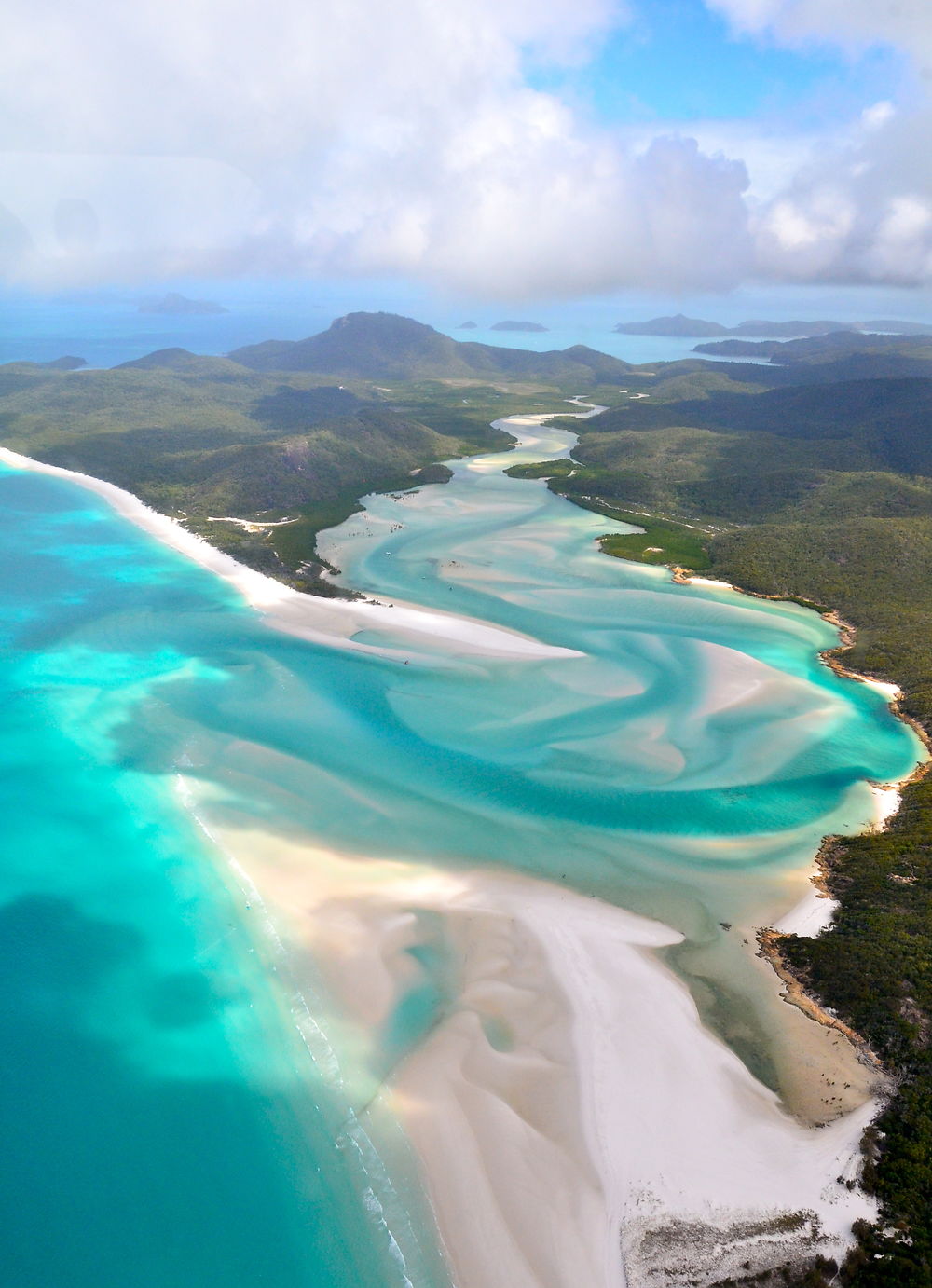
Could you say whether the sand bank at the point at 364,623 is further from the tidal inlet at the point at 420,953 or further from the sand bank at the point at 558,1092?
the sand bank at the point at 558,1092

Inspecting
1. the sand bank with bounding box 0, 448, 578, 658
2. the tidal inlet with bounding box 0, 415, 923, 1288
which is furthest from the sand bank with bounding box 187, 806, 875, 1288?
the sand bank with bounding box 0, 448, 578, 658

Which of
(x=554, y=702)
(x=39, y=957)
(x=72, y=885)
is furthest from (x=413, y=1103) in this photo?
(x=554, y=702)

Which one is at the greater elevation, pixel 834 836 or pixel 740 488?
pixel 740 488

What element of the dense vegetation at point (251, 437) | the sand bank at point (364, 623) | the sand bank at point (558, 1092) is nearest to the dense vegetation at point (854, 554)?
the sand bank at point (558, 1092)

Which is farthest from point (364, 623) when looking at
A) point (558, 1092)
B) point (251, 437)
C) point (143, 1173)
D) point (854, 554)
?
point (251, 437)

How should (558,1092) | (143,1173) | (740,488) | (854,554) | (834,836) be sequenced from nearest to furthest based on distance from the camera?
(143,1173), (558,1092), (834,836), (854,554), (740,488)

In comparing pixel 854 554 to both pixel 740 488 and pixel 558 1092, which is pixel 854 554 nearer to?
pixel 740 488

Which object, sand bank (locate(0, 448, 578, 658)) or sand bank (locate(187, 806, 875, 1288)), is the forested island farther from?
sand bank (locate(0, 448, 578, 658))
